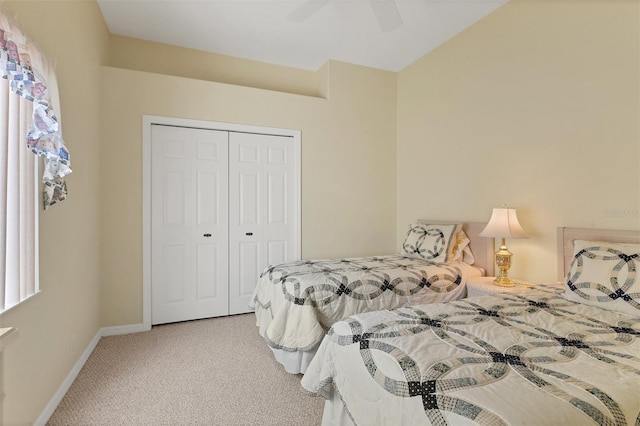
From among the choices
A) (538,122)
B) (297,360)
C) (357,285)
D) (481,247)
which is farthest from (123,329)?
(538,122)

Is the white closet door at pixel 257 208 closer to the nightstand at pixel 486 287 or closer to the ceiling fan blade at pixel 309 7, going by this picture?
the ceiling fan blade at pixel 309 7

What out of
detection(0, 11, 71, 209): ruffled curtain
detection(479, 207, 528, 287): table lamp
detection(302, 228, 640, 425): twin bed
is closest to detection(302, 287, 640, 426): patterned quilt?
detection(302, 228, 640, 425): twin bed

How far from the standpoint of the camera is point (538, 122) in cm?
258

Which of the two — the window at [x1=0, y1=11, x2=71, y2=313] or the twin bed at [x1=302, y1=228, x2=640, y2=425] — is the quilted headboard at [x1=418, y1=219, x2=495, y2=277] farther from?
the window at [x1=0, y1=11, x2=71, y2=313]

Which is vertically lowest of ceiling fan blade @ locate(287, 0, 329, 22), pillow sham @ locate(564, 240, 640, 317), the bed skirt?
the bed skirt

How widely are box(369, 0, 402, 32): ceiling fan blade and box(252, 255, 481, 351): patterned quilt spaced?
2.07m

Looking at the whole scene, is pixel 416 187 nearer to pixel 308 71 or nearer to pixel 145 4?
pixel 308 71

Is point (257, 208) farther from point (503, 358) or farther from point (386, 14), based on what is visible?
point (503, 358)

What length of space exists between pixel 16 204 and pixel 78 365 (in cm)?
142

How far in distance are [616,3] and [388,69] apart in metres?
2.37

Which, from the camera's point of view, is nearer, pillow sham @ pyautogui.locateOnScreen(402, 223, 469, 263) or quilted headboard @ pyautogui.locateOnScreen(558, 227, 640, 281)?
quilted headboard @ pyautogui.locateOnScreen(558, 227, 640, 281)

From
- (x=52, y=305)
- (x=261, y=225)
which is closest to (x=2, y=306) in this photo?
(x=52, y=305)

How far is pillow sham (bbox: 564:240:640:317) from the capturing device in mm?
1696

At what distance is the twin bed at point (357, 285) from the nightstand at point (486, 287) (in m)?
0.11
